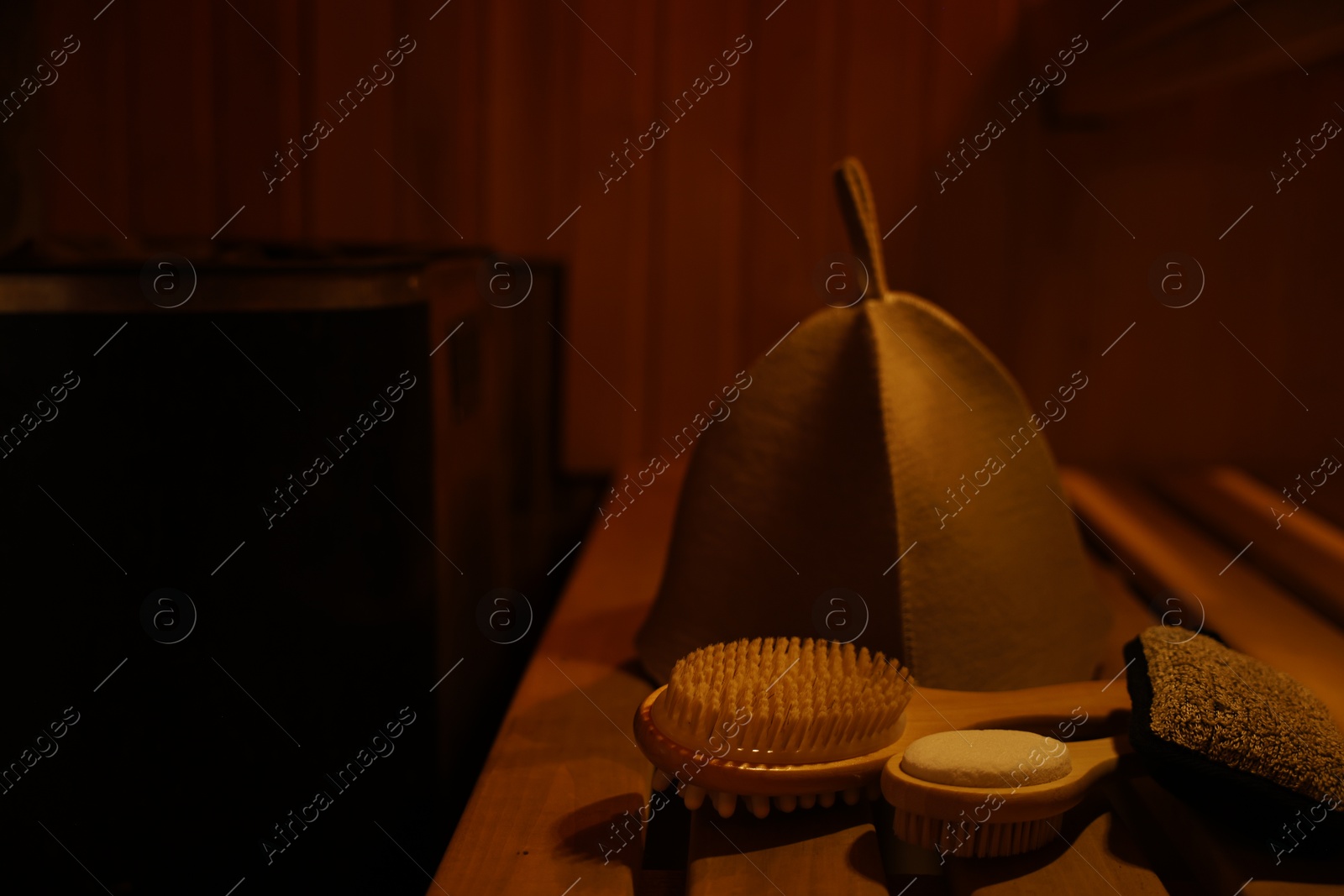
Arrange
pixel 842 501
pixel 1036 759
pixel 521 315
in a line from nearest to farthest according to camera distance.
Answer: pixel 1036 759, pixel 842 501, pixel 521 315

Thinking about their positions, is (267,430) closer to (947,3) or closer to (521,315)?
(521,315)

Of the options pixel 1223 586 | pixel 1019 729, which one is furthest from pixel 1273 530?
pixel 1019 729

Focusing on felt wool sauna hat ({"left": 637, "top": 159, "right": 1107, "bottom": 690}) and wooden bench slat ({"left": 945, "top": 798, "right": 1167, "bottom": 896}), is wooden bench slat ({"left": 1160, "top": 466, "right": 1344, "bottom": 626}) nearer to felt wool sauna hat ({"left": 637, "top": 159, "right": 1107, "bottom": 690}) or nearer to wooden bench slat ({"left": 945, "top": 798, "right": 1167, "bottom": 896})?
felt wool sauna hat ({"left": 637, "top": 159, "right": 1107, "bottom": 690})

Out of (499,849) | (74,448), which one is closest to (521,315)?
(74,448)

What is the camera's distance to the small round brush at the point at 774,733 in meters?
0.46

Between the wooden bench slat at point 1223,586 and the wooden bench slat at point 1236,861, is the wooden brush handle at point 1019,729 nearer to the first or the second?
the wooden bench slat at point 1236,861

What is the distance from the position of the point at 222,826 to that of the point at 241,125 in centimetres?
85

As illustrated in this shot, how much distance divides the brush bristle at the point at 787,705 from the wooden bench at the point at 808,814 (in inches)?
1.7

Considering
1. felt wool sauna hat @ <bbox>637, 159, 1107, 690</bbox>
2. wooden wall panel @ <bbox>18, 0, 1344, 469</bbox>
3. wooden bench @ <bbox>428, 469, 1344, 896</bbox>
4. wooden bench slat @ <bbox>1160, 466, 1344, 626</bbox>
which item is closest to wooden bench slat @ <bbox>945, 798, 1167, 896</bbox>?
wooden bench @ <bbox>428, 469, 1344, 896</bbox>

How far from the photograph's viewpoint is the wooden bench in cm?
45

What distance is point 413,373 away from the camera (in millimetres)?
657

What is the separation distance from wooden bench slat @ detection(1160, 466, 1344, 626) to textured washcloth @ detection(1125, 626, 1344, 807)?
0.32 m

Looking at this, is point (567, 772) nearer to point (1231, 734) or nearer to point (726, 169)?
point (1231, 734)

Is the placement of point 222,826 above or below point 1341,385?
above
